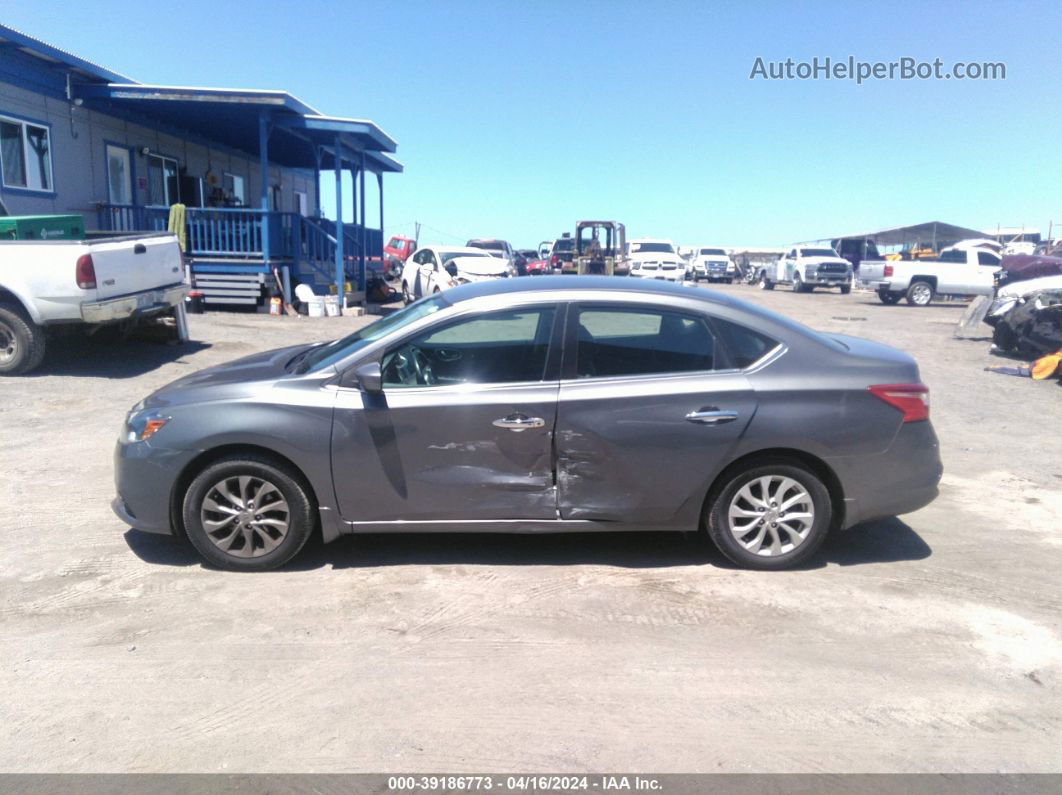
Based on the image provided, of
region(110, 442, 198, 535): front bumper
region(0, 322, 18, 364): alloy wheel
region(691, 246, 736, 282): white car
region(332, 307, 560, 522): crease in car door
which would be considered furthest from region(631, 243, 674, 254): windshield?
region(110, 442, 198, 535): front bumper

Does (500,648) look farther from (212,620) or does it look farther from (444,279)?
(444,279)

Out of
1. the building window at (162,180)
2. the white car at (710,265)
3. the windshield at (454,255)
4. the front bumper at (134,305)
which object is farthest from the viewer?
the white car at (710,265)

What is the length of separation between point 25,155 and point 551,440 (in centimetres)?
1332

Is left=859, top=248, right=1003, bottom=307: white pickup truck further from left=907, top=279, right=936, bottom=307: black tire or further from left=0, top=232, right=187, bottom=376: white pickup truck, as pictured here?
left=0, top=232, right=187, bottom=376: white pickup truck

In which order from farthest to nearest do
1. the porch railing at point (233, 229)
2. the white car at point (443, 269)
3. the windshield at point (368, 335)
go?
the white car at point (443, 269)
the porch railing at point (233, 229)
the windshield at point (368, 335)

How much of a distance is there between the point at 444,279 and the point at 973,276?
17.9 m

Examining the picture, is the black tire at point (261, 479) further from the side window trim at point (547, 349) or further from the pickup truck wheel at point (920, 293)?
the pickup truck wheel at point (920, 293)

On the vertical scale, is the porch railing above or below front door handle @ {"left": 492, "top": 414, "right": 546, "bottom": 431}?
above

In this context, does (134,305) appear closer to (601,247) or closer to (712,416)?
(712,416)

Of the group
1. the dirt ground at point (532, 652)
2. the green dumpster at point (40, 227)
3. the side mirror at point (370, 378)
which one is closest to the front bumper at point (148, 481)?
the dirt ground at point (532, 652)

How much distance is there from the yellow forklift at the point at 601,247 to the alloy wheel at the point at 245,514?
85.8 feet

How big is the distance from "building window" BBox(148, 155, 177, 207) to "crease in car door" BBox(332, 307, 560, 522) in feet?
52.8

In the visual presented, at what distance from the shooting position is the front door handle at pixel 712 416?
15.0ft

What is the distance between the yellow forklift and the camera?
100ft
